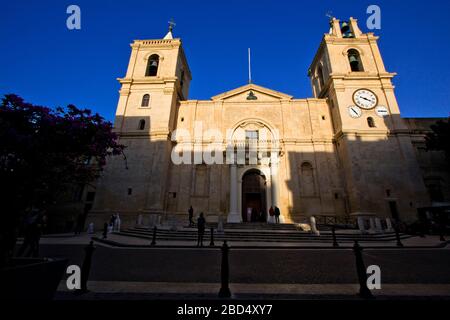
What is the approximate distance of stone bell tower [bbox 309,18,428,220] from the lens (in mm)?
16953

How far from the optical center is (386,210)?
1667 cm

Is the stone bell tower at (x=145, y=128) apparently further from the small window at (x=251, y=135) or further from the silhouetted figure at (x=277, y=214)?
the silhouetted figure at (x=277, y=214)

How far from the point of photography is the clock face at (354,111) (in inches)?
774

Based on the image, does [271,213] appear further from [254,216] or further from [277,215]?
[254,216]

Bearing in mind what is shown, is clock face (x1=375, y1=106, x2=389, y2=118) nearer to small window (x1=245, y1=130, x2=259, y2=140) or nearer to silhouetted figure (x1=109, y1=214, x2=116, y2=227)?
small window (x1=245, y1=130, x2=259, y2=140)

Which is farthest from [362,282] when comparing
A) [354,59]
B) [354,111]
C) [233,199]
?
[354,59]

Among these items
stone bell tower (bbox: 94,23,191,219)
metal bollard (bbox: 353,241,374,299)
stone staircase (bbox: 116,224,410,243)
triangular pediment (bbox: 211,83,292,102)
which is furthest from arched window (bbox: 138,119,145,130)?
metal bollard (bbox: 353,241,374,299)

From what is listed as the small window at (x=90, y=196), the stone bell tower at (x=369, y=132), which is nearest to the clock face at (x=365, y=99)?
the stone bell tower at (x=369, y=132)

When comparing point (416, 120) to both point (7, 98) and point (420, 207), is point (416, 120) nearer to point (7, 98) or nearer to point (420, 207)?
point (420, 207)

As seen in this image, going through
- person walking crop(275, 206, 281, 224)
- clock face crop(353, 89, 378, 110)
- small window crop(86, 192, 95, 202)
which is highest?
clock face crop(353, 89, 378, 110)

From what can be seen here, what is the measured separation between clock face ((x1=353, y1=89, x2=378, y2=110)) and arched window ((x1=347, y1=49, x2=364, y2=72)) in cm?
438

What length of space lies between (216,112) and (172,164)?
7.51 metres

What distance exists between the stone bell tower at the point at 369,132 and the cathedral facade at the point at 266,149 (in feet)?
0.30

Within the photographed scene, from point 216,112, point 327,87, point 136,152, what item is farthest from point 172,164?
point 327,87
